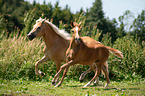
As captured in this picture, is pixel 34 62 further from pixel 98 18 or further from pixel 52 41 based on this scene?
pixel 98 18

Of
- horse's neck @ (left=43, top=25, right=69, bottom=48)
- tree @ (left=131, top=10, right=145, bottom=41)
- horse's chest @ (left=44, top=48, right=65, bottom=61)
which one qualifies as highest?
tree @ (left=131, top=10, right=145, bottom=41)

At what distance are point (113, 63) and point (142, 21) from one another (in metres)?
53.0

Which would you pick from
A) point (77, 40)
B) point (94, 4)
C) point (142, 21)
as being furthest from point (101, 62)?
point (94, 4)

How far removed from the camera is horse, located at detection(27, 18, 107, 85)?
752cm

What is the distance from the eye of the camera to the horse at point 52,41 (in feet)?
24.7

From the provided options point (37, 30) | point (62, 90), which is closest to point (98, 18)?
point (37, 30)

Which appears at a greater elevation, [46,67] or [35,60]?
[35,60]

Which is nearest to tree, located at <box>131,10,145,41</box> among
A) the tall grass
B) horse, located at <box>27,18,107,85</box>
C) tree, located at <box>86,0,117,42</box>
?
tree, located at <box>86,0,117,42</box>

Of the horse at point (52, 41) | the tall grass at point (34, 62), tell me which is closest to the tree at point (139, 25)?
the tall grass at point (34, 62)

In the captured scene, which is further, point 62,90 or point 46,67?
point 46,67

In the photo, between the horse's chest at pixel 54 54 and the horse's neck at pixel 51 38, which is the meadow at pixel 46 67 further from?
the horse's neck at pixel 51 38

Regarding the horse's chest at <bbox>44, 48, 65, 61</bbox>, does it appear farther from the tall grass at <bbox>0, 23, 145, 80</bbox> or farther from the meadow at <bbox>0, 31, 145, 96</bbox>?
the tall grass at <bbox>0, 23, 145, 80</bbox>

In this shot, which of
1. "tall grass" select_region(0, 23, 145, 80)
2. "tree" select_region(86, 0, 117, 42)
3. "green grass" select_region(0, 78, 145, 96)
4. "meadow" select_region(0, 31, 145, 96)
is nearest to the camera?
"green grass" select_region(0, 78, 145, 96)

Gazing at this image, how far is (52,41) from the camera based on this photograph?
25.6 ft
